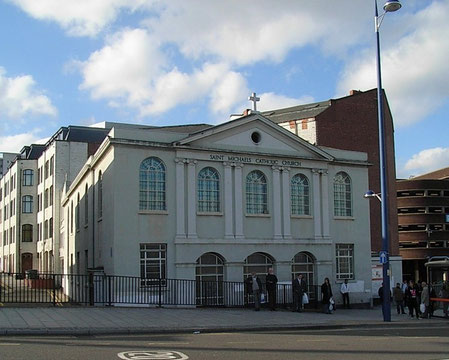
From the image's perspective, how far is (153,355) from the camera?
1140cm

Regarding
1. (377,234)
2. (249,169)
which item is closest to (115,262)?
(249,169)

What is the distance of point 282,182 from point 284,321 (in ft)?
33.4

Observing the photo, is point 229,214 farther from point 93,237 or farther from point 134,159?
point 93,237

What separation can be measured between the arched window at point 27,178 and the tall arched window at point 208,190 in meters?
41.3

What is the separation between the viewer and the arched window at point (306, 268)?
2972cm

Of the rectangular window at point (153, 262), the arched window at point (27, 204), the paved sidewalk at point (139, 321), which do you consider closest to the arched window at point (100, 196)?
the rectangular window at point (153, 262)

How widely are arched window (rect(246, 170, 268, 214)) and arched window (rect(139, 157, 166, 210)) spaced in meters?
4.31

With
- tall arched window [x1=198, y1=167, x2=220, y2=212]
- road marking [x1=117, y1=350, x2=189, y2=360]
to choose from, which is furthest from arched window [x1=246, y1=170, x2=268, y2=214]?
road marking [x1=117, y1=350, x2=189, y2=360]

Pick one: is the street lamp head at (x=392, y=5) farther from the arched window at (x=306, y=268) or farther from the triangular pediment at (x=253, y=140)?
the arched window at (x=306, y=268)

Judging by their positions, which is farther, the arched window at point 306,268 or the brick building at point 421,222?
the brick building at point 421,222

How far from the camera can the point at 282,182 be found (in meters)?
29.5

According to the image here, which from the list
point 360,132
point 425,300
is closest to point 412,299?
point 425,300

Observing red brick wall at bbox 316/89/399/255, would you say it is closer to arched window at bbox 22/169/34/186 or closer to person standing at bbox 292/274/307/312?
person standing at bbox 292/274/307/312

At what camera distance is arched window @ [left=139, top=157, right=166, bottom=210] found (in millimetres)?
26172
